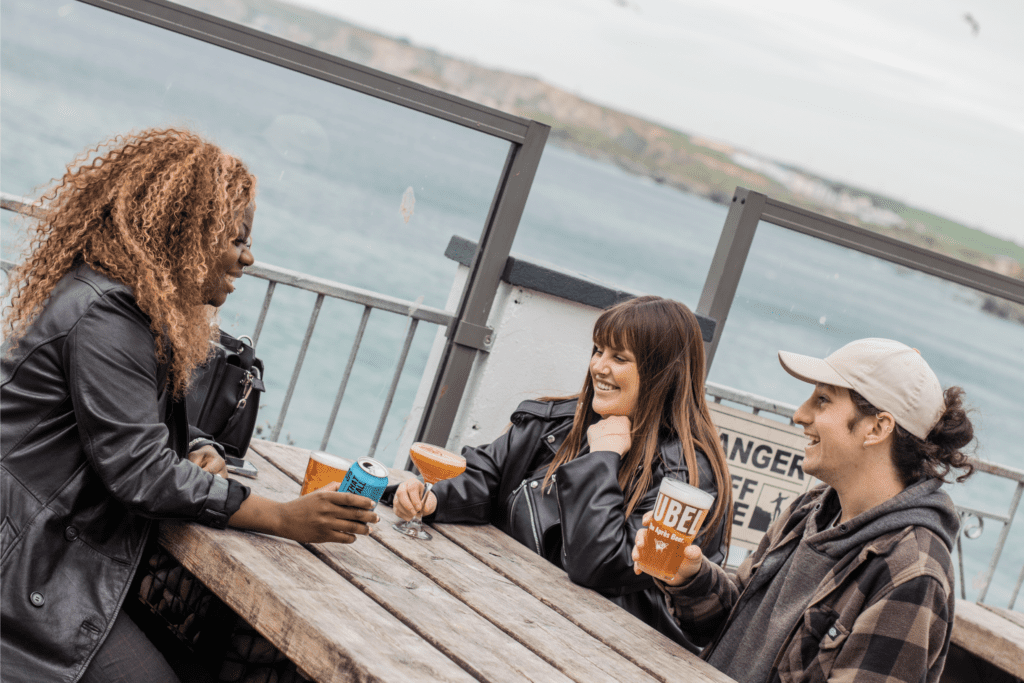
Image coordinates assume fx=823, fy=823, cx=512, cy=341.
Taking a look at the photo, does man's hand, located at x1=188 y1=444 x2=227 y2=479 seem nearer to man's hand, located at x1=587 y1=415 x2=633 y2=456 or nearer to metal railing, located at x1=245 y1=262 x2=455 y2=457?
man's hand, located at x1=587 y1=415 x2=633 y2=456

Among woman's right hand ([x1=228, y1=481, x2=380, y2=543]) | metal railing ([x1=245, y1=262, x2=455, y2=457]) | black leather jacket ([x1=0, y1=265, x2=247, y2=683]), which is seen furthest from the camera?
metal railing ([x1=245, y1=262, x2=455, y2=457])

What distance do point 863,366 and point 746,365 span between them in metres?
1.78

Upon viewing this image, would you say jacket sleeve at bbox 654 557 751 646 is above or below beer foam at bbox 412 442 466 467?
below

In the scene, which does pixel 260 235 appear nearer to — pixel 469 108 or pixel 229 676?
pixel 469 108

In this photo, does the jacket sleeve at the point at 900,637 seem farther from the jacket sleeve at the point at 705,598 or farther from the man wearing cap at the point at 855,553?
the jacket sleeve at the point at 705,598

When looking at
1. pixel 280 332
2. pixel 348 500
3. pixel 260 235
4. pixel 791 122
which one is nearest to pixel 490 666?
pixel 348 500

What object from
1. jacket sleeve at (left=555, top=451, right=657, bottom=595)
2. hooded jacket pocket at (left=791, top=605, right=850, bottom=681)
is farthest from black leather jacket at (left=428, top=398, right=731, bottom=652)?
hooded jacket pocket at (left=791, top=605, right=850, bottom=681)

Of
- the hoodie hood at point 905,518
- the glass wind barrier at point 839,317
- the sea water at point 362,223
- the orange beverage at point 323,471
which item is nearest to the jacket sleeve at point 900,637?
the hoodie hood at point 905,518

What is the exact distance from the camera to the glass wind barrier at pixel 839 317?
3.56 meters

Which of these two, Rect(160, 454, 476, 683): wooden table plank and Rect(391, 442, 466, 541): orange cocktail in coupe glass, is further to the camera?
Rect(391, 442, 466, 541): orange cocktail in coupe glass

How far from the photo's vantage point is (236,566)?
1469mm

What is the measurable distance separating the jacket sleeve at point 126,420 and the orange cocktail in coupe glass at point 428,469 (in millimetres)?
493

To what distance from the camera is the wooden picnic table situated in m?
1.31

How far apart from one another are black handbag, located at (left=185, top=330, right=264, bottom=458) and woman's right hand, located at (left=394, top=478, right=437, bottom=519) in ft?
1.36
